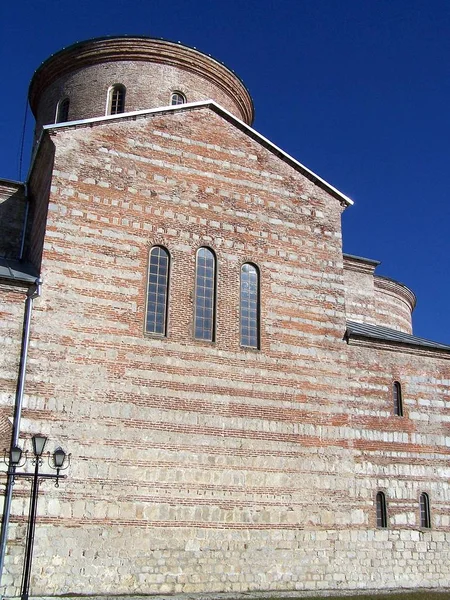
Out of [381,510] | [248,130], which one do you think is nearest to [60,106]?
[248,130]

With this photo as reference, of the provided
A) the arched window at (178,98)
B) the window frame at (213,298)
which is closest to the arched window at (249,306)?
the window frame at (213,298)

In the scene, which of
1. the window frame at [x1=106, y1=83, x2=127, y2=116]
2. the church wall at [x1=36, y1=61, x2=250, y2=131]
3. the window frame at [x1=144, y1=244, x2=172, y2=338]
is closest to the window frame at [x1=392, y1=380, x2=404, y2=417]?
the window frame at [x1=144, y1=244, x2=172, y2=338]

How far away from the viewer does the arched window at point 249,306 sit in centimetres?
1545

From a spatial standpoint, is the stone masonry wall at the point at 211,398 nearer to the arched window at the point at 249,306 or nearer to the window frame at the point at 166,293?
the window frame at the point at 166,293

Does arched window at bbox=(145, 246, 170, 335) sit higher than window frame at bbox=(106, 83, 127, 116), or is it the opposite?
window frame at bbox=(106, 83, 127, 116)

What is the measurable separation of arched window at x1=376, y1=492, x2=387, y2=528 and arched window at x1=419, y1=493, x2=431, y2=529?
1049 mm

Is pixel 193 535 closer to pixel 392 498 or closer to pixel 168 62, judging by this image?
pixel 392 498

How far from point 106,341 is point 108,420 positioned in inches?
63.7

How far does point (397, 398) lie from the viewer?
55.0 ft

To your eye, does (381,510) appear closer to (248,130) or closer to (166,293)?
(166,293)

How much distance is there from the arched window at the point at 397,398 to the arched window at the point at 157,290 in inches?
243

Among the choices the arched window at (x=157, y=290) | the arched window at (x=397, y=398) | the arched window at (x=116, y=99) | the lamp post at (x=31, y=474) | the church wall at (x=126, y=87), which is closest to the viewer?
the lamp post at (x=31, y=474)

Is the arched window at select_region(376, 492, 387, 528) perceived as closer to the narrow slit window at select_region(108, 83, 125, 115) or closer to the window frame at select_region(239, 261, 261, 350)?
the window frame at select_region(239, 261, 261, 350)

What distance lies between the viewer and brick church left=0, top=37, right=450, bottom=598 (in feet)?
42.4
